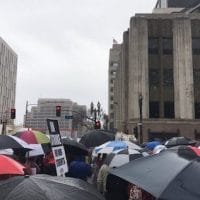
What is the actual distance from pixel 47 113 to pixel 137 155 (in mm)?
133419

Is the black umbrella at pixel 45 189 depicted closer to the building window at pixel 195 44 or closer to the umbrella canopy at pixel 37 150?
the umbrella canopy at pixel 37 150

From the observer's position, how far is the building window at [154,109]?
48.6 meters

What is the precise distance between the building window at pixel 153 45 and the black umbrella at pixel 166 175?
44.6 metres

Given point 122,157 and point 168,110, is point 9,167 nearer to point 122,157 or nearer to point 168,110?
point 122,157

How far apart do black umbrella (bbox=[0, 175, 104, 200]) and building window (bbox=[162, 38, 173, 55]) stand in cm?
4607

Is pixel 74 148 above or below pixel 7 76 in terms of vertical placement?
below

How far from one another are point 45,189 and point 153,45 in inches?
1830

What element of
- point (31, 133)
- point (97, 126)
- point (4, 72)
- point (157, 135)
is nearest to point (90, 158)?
point (31, 133)

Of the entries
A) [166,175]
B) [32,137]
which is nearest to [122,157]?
[32,137]

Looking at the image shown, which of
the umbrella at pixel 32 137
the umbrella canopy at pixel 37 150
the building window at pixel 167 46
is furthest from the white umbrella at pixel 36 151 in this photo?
the building window at pixel 167 46

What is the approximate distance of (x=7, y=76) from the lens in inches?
5851

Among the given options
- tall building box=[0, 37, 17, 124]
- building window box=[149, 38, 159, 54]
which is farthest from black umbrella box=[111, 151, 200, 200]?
tall building box=[0, 37, 17, 124]

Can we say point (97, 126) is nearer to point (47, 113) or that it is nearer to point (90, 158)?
point (90, 158)

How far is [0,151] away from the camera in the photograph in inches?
346
